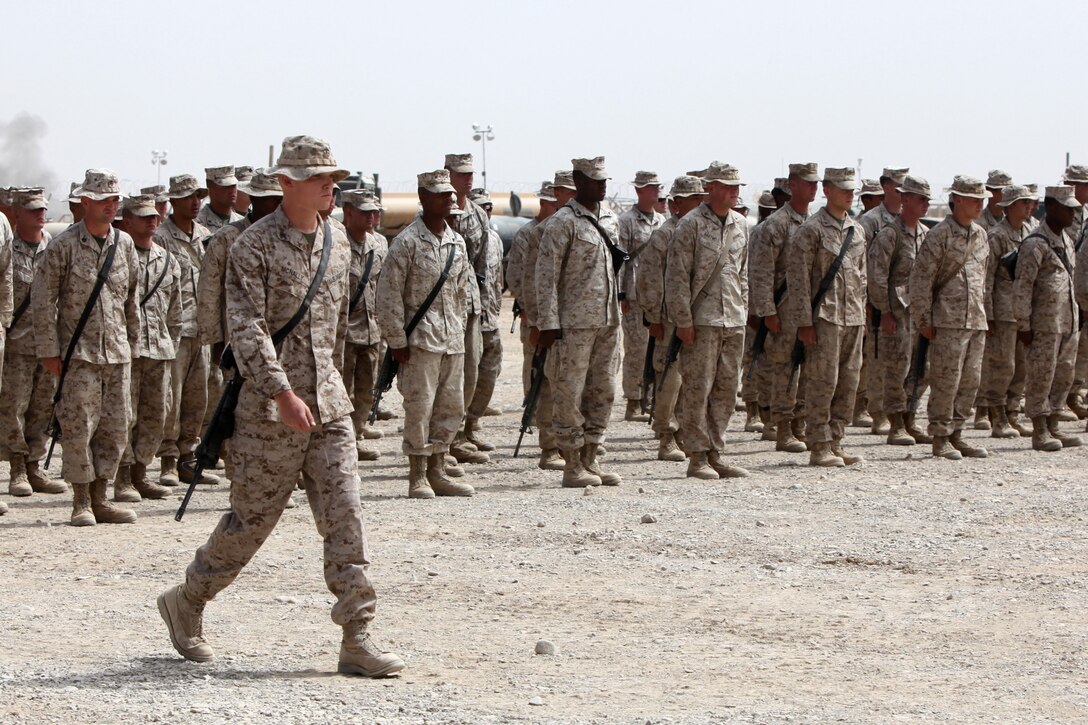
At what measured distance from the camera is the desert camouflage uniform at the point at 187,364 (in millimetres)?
12312

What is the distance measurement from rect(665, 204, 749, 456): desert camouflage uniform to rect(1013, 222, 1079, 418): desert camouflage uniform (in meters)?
3.33

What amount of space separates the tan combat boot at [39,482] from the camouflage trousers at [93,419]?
1984mm

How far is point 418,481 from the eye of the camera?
458 inches

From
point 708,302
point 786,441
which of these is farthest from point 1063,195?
point 708,302

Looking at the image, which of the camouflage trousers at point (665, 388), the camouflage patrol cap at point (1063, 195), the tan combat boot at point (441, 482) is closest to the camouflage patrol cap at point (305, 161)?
the tan combat boot at point (441, 482)

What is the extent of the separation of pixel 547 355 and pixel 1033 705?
642 cm

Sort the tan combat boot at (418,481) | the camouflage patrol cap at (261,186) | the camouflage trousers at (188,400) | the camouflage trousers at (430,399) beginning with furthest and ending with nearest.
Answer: the camouflage trousers at (188,400) < the tan combat boot at (418,481) < the camouflage trousers at (430,399) < the camouflage patrol cap at (261,186)

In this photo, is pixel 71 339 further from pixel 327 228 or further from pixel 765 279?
pixel 765 279

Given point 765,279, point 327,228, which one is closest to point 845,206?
point 765,279

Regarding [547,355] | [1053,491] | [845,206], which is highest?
[845,206]

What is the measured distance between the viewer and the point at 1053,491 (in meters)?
11.9

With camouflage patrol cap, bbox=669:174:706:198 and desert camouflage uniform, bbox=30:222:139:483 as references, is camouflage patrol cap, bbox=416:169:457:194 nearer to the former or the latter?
desert camouflage uniform, bbox=30:222:139:483

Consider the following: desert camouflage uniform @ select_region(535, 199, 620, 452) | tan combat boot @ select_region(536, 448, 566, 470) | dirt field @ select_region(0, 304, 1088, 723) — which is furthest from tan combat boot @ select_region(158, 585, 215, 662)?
tan combat boot @ select_region(536, 448, 566, 470)

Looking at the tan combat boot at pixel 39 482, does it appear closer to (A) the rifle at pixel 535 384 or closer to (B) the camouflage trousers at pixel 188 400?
(B) the camouflage trousers at pixel 188 400
